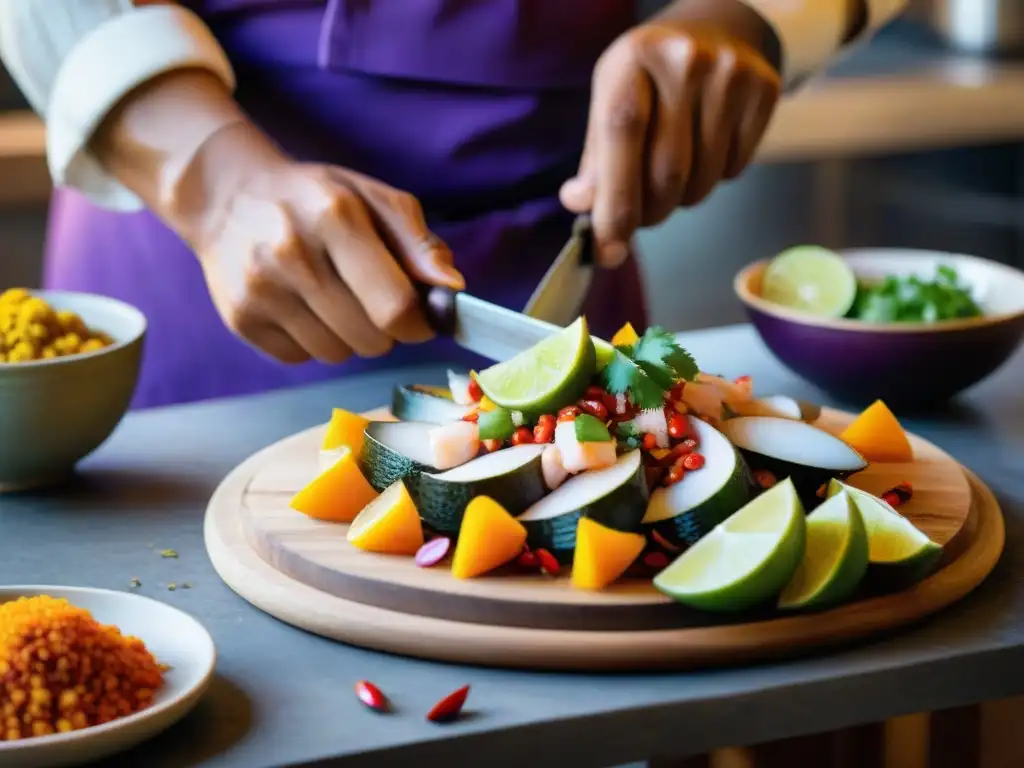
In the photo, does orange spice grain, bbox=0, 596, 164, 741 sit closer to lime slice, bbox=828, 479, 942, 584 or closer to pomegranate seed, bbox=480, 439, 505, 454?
pomegranate seed, bbox=480, 439, 505, 454

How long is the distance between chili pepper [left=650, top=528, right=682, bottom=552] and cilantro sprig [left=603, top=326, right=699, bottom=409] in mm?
135

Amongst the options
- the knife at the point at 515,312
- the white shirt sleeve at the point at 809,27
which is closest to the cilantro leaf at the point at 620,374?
the knife at the point at 515,312

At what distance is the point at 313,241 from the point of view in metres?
1.67

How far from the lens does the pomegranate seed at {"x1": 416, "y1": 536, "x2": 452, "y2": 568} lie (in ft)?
4.11

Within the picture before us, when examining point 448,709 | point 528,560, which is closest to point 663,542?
point 528,560

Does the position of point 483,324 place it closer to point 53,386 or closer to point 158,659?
point 53,386

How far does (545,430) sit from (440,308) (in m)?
0.34

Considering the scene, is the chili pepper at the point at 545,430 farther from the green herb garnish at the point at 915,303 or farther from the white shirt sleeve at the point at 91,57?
the white shirt sleeve at the point at 91,57

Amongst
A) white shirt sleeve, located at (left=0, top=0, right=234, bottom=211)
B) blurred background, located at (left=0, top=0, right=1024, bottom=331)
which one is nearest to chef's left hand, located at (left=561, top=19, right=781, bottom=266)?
white shirt sleeve, located at (left=0, top=0, right=234, bottom=211)

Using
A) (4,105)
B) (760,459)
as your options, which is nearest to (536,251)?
(760,459)

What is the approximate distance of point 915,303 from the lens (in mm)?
1807

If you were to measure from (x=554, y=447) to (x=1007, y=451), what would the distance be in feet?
2.23

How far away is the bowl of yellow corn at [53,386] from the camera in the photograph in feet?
4.88

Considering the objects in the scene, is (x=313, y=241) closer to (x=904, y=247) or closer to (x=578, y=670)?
(x=578, y=670)
